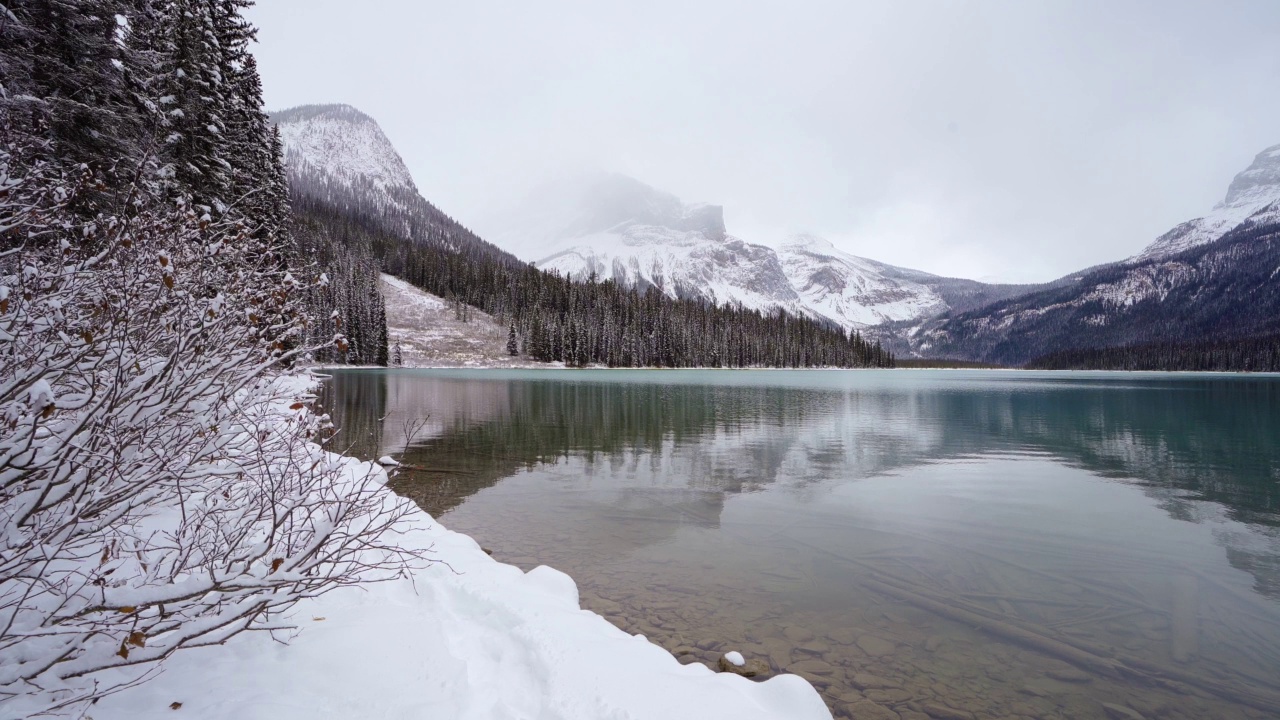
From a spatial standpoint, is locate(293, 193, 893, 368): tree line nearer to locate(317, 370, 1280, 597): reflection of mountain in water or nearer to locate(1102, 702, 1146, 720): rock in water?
locate(317, 370, 1280, 597): reflection of mountain in water

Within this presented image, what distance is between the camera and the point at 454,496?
16.7 metres

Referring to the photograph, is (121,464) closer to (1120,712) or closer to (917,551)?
(1120,712)

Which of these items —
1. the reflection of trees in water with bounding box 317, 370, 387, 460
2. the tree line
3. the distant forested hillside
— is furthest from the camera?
the distant forested hillside

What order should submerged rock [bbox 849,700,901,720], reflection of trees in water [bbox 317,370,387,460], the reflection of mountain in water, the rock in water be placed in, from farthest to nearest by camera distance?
reflection of trees in water [bbox 317,370,387,460] < the reflection of mountain in water < the rock in water < submerged rock [bbox 849,700,901,720]

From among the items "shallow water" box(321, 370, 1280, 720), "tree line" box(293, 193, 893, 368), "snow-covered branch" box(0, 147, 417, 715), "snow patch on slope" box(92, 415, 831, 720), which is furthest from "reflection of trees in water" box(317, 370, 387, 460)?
"tree line" box(293, 193, 893, 368)

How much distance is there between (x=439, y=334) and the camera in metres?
134

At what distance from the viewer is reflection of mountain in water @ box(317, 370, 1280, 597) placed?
56.5 feet

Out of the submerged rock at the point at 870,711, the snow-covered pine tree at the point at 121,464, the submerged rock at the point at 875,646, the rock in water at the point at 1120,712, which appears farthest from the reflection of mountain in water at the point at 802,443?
the snow-covered pine tree at the point at 121,464

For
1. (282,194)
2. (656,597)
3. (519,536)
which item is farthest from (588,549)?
(282,194)

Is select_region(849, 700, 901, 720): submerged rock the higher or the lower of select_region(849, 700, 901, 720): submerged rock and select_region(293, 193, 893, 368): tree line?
the lower

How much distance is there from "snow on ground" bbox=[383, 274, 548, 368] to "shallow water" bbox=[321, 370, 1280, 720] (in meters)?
101

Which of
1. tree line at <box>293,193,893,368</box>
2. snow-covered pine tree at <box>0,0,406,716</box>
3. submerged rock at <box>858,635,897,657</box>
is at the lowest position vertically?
submerged rock at <box>858,635,897,657</box>

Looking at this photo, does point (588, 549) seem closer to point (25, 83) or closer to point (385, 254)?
point (25, 83)

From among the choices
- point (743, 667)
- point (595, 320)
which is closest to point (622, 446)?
point (743, 667)
